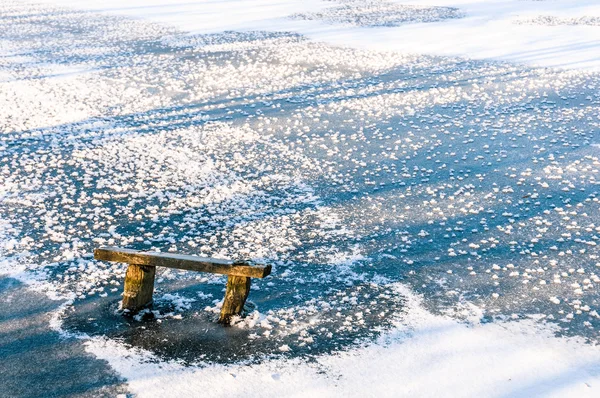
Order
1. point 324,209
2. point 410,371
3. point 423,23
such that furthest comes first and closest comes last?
point 423,23 < point 324,209 < point 410,371

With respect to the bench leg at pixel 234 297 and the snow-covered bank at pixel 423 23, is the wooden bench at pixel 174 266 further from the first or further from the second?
the snow-covered bank at pixel 423 23

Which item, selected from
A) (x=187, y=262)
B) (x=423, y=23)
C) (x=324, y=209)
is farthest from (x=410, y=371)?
(x=423, y=23)

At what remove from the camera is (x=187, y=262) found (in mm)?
5543

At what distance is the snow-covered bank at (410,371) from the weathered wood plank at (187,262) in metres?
0.78

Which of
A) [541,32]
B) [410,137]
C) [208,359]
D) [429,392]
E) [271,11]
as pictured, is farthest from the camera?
[271,11]

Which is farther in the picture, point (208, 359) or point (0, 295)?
point (0, 295)

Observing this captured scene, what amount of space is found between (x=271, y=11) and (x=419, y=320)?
2094 cm

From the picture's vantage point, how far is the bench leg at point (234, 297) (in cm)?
557

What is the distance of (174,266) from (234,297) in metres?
0.63

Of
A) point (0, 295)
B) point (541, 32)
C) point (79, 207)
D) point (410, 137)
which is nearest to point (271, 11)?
point (541, 32)

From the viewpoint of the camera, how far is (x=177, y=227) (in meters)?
7.59

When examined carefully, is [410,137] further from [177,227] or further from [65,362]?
[65,362]

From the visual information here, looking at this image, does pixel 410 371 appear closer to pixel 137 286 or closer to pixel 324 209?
pixel 137 286

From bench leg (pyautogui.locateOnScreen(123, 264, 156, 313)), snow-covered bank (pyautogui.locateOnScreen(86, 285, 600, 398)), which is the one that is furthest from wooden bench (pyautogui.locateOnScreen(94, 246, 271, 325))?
snow-covered bank (pyautogui.locateOnScreen(86, 285, 600, 398))
